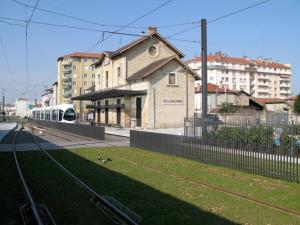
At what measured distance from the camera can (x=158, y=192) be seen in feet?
32.6

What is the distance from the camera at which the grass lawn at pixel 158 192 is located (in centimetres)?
762

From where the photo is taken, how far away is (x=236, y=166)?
45.6 feet

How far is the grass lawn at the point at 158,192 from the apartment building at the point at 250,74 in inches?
4580

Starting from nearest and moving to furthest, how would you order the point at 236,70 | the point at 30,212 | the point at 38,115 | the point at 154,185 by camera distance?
the point at 30,212 < the point at 154,185 < the point at 38,115 < the point at 236,70

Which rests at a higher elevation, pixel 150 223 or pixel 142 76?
pixel 142 76

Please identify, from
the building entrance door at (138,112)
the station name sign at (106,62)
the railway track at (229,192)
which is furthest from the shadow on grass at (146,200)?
the station name sign at (106,62)

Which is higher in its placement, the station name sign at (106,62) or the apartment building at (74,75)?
the apartment building at (74,75)

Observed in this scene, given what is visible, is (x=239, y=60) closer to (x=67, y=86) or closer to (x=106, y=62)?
(x=67, y=86)

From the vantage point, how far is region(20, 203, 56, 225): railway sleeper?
23.4 feet

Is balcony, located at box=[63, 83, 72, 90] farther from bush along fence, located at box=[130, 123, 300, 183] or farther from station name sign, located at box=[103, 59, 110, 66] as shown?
bush along fence, located at box=[130, 123, 300, 183]

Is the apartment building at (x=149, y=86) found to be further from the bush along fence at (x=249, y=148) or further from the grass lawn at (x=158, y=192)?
the grass lawn at (x=158, y=192)

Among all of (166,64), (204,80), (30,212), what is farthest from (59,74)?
(30,212)

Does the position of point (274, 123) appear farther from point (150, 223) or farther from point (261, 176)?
point (150, 223)

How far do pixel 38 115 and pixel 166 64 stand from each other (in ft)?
105
